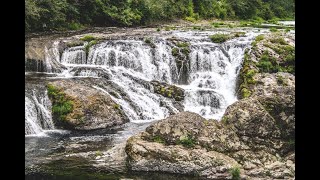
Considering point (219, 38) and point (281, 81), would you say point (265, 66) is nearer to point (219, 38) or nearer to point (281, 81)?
point (281, 81)

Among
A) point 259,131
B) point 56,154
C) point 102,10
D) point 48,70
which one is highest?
point 102,10

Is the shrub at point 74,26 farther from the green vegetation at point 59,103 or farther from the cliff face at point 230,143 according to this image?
the cliff face at point 230,143

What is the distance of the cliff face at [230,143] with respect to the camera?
10.6m

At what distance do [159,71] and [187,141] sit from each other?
36.7ft

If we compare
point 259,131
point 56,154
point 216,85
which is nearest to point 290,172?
point 259,131

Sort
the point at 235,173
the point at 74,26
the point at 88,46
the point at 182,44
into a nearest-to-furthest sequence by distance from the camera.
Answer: the point at 235,173, the point at 88,46, the point at 182,44, the point at 74,26

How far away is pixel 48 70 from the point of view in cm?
2038

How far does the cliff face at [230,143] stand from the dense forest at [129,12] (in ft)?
50.0

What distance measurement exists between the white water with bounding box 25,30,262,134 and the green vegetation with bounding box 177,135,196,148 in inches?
261

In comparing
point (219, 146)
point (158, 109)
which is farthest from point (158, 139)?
point (158, 109)

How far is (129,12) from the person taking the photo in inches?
1344
